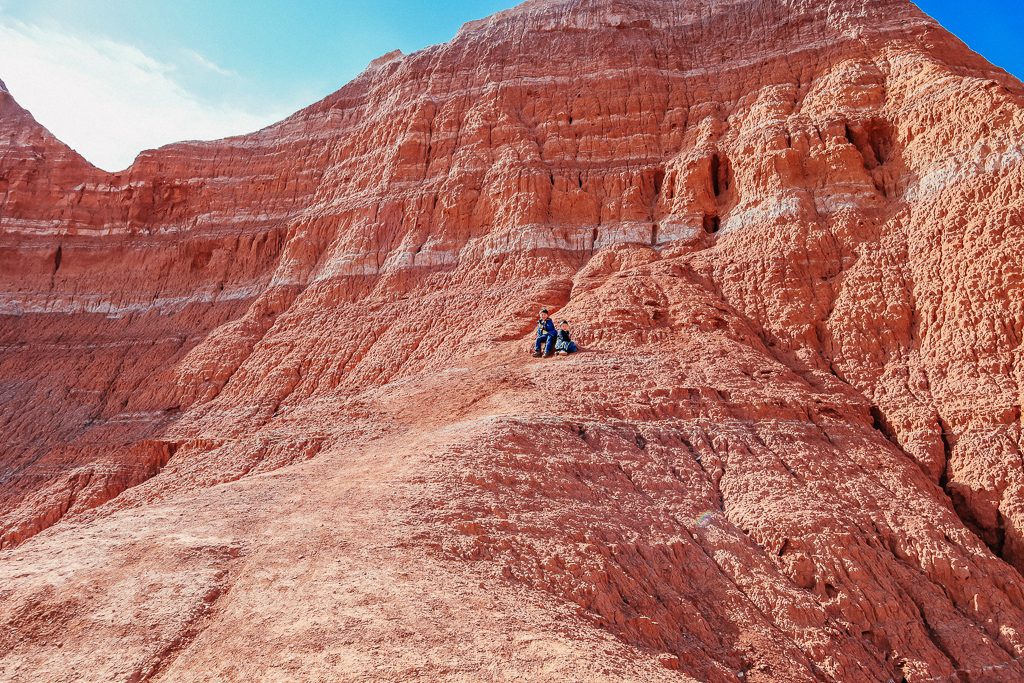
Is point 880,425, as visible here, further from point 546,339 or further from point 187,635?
point 187,635

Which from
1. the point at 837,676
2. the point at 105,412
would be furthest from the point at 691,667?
the point at 105,412

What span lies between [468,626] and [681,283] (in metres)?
13.4

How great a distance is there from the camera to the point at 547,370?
654 inches

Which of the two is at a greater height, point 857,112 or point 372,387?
point 857,112

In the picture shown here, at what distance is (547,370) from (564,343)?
1317 mm

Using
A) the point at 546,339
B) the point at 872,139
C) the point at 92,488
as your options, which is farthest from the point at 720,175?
the point at 92,488

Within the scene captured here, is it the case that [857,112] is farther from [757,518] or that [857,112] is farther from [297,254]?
[297,254]

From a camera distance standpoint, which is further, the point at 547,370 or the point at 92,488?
the point at 92,488

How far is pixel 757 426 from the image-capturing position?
1476 cm

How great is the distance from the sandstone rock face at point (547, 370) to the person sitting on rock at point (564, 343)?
0.48 m

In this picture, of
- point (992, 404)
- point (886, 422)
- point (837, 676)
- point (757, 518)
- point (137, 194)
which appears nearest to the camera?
point (837, 676)

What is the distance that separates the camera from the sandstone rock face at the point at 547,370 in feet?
28.8

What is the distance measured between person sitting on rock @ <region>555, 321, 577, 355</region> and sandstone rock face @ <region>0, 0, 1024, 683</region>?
0.48 m

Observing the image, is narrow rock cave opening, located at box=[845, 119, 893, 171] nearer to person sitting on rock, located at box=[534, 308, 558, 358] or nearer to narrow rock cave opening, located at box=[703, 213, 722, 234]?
narrow rock cave opening, located at box=[703, 213, 722, 234]
